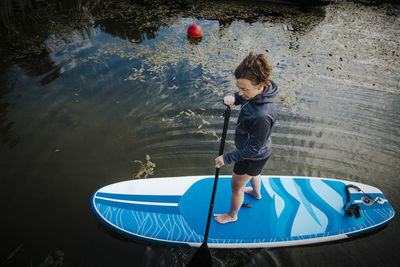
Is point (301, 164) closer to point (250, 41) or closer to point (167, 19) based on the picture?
point (250, 41)

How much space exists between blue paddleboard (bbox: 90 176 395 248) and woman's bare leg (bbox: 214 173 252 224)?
0.26 feet

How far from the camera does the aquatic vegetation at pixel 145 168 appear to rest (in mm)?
3628

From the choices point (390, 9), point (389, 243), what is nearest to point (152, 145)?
point (389, 243)

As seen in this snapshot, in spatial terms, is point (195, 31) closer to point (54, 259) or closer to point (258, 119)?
point (258, 119)

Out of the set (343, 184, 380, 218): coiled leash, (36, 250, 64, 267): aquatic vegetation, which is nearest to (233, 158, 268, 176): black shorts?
(343, 184, 380, 218): coiled leash

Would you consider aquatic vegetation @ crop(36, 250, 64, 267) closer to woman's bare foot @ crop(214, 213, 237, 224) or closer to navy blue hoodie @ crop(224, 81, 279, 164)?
woman's bare foot @ crop(214, 213, 237, 224)

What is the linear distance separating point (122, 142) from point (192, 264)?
2387 millimetres

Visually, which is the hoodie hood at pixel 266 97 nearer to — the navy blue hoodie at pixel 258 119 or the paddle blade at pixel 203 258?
the navy blue hoodie at pixel 258 119

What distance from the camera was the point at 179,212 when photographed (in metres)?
2.92

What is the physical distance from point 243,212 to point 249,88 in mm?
1766

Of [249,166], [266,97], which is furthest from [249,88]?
[249,166]

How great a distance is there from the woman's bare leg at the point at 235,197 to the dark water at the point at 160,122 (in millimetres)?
366

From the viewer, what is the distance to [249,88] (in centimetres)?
180

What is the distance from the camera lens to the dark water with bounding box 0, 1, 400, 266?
2.83 m
